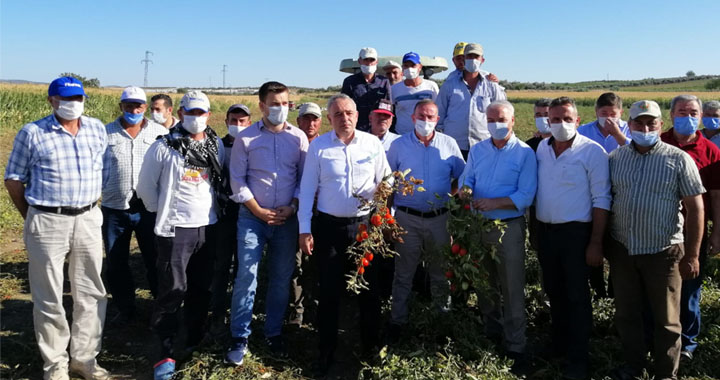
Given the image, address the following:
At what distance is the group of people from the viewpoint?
4234mm

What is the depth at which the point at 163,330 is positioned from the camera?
4.64 metres

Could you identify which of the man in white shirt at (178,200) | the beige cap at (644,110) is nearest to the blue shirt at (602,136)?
the beige cap at (644,110)

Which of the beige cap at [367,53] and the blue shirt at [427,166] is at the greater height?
the beige cap at [367,53]

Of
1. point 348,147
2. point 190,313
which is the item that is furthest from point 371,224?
point 190,313

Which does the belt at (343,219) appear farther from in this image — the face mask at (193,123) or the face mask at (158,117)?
the face mask at (158,117)

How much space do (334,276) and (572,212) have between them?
2201 mm

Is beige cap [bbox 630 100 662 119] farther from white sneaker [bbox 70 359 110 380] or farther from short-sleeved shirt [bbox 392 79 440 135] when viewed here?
white sneaker [bbox 70 359 110 380]

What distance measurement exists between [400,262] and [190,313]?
2171 mm

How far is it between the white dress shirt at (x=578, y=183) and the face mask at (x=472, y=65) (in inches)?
88.2

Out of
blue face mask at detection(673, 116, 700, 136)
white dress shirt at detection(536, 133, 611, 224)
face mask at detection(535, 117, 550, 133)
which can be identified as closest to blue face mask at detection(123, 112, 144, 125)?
white dress shirt at detection(536, 133, 611, 224)

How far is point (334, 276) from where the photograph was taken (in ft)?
15.4

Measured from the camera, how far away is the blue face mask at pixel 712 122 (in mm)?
5786

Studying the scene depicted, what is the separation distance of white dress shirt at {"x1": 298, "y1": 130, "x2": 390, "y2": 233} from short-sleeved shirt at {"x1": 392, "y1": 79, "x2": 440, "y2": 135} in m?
2.31

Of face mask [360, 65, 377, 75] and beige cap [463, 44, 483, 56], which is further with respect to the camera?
face mask [360, 65, 377, 75]
